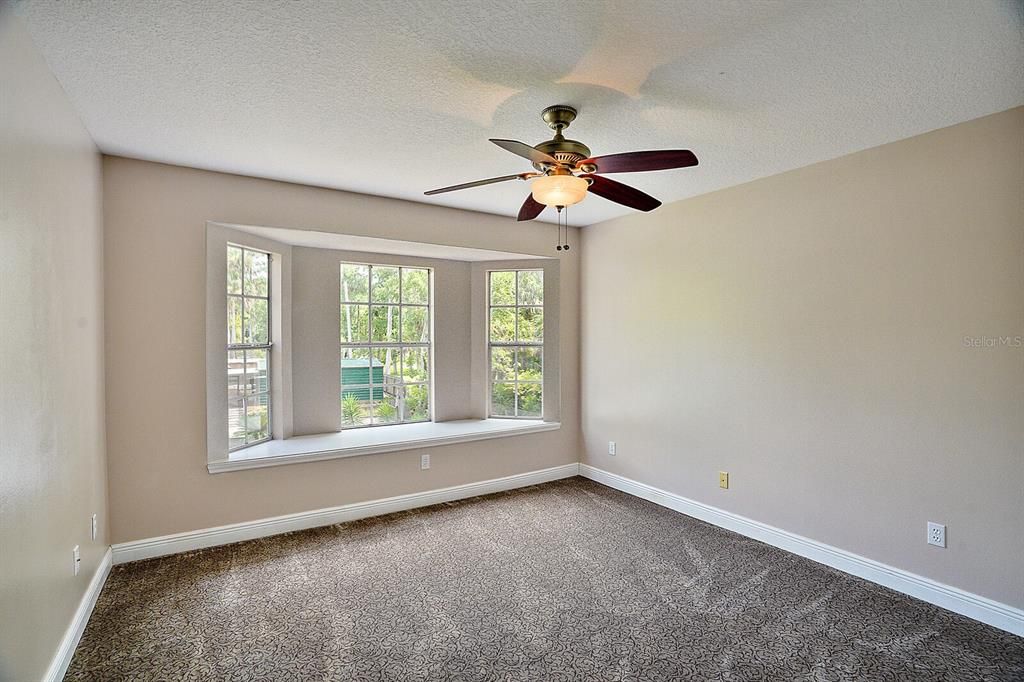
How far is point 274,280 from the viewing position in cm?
395

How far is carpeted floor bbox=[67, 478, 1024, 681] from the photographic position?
2135 millimetres

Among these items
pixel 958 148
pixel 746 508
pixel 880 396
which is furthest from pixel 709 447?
pixel 958 148

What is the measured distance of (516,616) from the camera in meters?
2.52

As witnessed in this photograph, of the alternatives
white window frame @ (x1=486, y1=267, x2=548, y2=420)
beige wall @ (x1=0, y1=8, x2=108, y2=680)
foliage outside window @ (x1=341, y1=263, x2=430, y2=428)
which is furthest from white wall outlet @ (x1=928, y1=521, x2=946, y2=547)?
beige wall @ (x1=0, y1=8, x2=108, y2=680)

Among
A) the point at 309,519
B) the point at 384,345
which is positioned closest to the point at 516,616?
the point at 309,519

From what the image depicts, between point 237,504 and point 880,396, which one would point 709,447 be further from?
point 237,504

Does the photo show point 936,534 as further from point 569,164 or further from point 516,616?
point 569,164

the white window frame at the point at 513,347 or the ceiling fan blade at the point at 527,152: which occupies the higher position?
the ceiling fan blade at the point at 527,152

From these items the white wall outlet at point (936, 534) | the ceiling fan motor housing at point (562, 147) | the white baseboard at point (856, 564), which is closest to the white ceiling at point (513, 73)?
the ceiling fan motor housing at point (562, 147)

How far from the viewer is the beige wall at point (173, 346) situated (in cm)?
301

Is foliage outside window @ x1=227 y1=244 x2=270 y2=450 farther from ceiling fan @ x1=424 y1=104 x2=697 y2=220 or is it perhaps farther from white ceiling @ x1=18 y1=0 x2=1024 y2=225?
ceiling fan @ x1=424 y1=104 x2=697 y2=220

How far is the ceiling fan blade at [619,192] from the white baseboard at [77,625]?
292 centimetres

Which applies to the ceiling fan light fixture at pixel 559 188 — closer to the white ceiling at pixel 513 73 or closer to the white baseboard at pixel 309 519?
the white ceiling at pixel 513 73

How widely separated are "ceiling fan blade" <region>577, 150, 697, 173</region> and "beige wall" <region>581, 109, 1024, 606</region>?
1581mm
